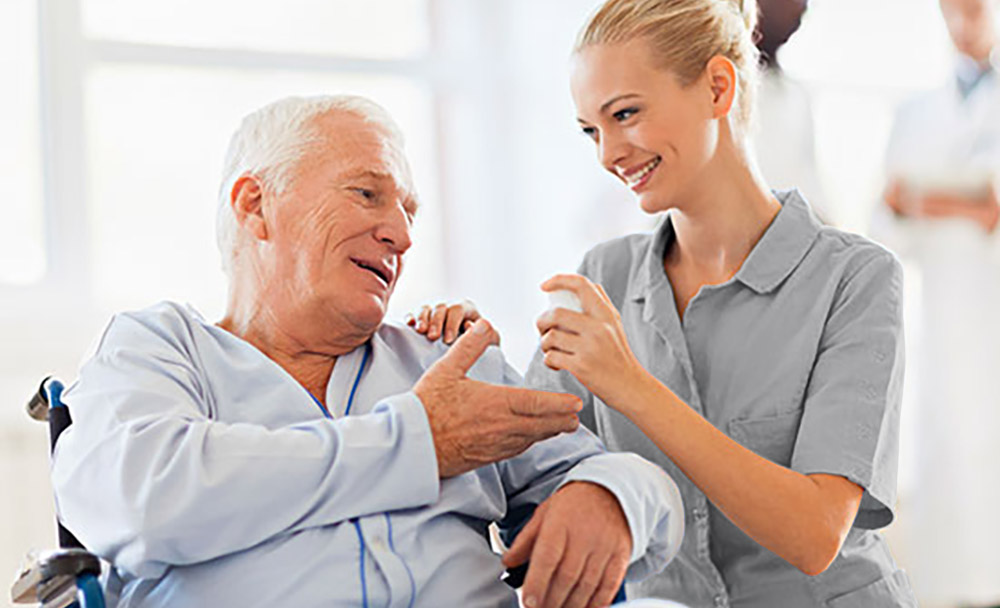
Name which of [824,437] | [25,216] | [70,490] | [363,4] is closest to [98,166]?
[25,216]

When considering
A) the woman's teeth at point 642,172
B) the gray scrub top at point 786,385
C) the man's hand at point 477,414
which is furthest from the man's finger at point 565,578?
the woman's teeth at point 642,172

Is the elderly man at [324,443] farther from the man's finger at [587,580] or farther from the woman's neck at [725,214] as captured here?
the woman's neck at [725,214]

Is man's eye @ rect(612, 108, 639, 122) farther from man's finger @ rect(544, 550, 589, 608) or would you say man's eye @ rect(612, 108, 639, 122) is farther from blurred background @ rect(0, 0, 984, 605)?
blurred background @ rect(0, 0, 984, 605)

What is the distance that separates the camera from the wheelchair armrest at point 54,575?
116cm

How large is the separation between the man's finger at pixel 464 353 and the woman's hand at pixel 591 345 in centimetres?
8

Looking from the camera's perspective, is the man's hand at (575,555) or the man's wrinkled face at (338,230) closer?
the man's hand at (575,555)

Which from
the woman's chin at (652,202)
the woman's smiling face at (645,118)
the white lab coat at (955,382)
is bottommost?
the white lab coat at (955,382)

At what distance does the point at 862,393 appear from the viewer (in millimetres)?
1516

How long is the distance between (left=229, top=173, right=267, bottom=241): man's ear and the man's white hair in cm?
1

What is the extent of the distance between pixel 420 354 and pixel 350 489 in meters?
0.34

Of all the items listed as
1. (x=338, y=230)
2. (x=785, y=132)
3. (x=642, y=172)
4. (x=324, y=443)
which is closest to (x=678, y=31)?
(x=642, y=172)

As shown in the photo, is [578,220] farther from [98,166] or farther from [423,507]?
[423,507]

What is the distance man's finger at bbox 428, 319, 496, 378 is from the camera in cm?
137

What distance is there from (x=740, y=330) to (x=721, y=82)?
13.9 inches
